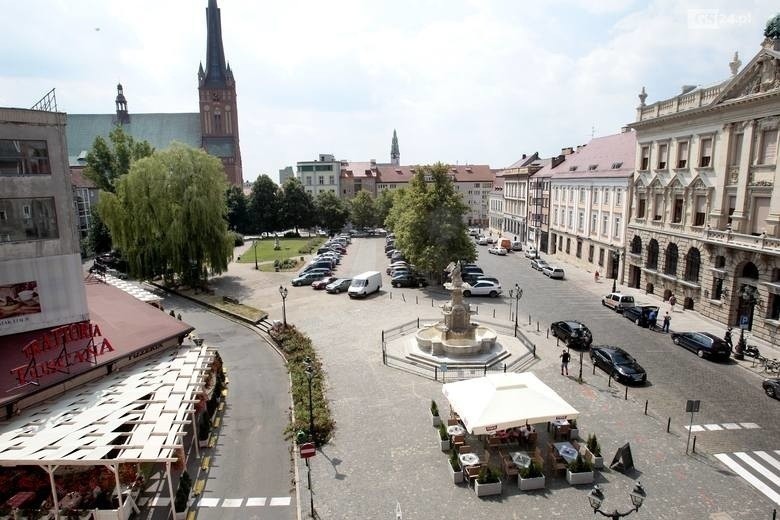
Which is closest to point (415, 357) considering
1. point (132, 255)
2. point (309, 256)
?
point (132, 255)

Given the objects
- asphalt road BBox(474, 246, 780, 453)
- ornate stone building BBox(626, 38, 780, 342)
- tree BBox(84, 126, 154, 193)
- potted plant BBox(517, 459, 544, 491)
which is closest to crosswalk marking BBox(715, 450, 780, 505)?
asphalt road BBox(474, 246, 780, 453)

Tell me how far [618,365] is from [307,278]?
29239 mm

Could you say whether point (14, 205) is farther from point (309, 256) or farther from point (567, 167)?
point (567, 167)

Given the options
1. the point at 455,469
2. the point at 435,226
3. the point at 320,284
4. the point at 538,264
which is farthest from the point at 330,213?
the point at 455,469

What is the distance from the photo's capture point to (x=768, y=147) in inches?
1104

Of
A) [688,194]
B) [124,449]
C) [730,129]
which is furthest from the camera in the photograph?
[688,194]

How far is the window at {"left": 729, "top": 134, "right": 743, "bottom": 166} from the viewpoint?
3011cm

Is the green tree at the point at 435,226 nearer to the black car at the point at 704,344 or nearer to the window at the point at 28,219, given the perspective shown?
the black car at the point at 704,344

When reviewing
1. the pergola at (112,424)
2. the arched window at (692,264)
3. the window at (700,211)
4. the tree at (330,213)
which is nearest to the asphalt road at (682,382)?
the arched window at (692,264)

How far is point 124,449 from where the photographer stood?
42.1 ft

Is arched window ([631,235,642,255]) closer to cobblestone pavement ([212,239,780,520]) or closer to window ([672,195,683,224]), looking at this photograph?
window ([672,195,683,224])

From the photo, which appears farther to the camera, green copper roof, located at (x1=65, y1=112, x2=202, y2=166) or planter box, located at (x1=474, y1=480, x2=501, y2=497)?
green copper roof, located at (x1=65, y1=112, x2=202, y2=166)

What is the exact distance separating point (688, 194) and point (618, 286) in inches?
Answer: 423

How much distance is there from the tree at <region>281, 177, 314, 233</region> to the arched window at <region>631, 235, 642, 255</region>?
56560 millimetres
